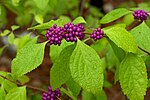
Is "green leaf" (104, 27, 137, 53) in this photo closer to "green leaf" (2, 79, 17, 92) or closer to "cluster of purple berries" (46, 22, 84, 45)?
"cluster of purple berries" (46, 22, 84, 45)

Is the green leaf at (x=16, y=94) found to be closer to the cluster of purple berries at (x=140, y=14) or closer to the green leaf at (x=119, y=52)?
the green leaf at (x=119, y=52)

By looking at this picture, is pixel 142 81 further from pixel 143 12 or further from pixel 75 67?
pixel 143 12

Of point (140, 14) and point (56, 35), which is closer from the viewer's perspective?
point (56, 35)

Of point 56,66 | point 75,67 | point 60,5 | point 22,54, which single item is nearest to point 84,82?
point 75,67

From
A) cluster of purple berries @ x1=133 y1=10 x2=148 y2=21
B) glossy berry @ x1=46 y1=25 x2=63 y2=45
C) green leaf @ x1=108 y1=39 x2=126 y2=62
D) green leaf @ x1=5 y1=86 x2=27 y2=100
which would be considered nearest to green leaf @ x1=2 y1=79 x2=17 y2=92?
green leaf @ x1=5 y1=86 x2=27 y2=100

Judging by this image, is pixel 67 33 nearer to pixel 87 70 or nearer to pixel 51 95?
pixel 87 70

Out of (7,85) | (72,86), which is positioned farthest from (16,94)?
(72,86)
